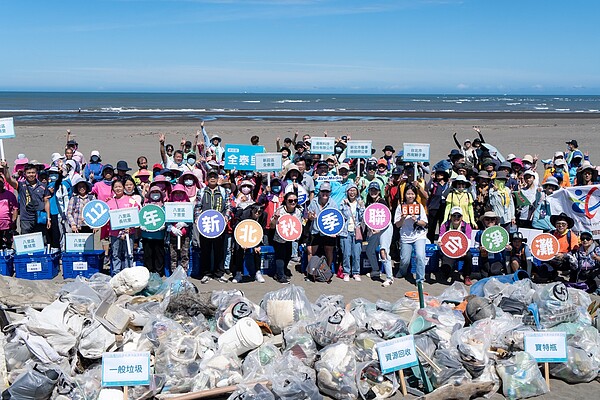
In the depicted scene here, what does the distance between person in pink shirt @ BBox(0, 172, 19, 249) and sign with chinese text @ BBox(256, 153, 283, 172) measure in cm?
410

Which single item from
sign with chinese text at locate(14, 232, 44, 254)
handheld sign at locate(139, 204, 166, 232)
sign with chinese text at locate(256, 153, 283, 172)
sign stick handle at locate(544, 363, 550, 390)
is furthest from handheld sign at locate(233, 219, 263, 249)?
sign stick handle at locate(544, 363, 550, 390)

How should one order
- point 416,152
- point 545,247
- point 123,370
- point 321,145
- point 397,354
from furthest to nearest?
point 321,145 < point 416,152 < point 545,247 < point 397,354 < point 123,370

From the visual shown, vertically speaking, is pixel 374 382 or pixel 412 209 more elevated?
pixel 412 209

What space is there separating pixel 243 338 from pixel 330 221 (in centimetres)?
350

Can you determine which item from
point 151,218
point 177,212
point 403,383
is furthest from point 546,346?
point 151,218

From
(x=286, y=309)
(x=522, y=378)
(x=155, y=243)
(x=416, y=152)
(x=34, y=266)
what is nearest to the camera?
(x=522, y=378)

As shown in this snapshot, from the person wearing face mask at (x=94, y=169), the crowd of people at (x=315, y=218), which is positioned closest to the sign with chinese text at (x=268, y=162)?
the crowd of people at (x=315, y=218)

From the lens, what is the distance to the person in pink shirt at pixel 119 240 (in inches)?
376

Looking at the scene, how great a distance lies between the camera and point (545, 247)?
9219 mm

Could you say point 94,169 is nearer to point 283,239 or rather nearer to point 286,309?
point 283,239

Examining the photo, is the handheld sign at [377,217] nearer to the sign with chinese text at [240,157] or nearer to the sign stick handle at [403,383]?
the sign with chinese text at [240,157]

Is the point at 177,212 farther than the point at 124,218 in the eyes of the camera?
Yes

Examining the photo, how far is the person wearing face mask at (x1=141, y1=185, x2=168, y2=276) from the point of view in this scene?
9594 millimetres

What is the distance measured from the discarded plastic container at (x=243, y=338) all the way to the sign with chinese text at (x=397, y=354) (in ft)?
4.23
